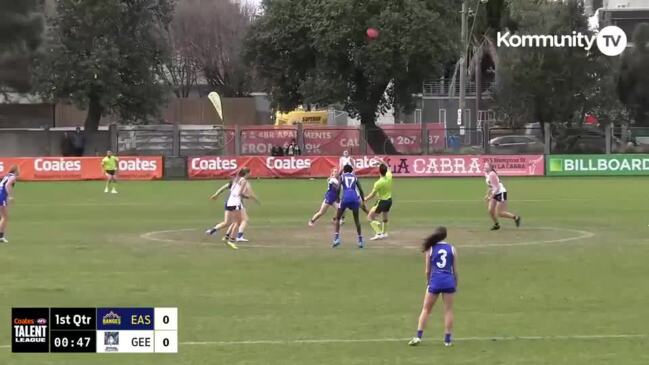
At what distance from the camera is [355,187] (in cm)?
2284

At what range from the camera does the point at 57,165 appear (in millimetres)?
49344

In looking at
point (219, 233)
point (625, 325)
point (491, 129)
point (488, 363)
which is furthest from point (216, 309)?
point (491, 129)

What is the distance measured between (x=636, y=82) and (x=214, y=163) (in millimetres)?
30708

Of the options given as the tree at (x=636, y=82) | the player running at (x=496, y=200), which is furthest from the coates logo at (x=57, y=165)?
the tree at (x=636, y=82)

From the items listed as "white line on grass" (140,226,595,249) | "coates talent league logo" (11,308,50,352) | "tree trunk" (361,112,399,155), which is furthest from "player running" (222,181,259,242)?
"tree trunk" (361,112,399,155)

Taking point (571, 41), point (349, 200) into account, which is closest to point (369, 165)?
point (571, 41)

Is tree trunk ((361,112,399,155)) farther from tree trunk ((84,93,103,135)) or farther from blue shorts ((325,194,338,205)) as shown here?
blue shorts ((325,194,338,205))

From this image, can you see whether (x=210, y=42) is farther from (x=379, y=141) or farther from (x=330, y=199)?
(x=330, y=199)

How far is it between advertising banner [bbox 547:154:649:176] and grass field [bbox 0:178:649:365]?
17.9 metres

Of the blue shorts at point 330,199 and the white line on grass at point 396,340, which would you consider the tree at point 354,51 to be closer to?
the blue shorts at point 330,199

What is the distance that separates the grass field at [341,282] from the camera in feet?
39.8

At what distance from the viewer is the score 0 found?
10836 millimetres

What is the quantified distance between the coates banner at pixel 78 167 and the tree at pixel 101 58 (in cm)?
1174

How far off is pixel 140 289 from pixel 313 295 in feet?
9.79
